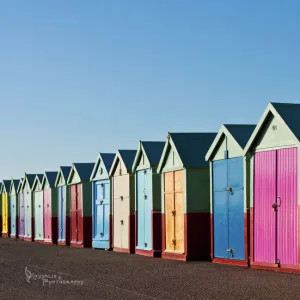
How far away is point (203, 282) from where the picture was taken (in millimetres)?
15703

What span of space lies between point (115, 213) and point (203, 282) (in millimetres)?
16349

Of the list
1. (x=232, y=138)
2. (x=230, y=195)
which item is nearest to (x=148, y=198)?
(x=230, y=195)

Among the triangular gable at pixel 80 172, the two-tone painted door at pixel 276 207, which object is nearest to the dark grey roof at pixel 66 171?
the triangular gable at pixel 80 172

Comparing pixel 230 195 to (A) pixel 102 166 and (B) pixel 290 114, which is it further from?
(A) pixel 102 166

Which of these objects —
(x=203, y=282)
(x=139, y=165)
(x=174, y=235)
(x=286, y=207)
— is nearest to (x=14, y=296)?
(x=203, y=282)

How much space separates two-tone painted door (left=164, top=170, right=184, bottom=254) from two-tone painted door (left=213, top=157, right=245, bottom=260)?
223 cm

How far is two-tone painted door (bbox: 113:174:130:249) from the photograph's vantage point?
30.3 m

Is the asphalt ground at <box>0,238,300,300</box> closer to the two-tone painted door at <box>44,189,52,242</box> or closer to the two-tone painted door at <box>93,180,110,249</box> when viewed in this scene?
the two-tone painted door at <box>93,180,110,249</box>

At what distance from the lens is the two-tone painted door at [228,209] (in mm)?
21031

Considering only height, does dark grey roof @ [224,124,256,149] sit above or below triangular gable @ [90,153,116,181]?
above

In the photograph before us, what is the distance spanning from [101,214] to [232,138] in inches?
533

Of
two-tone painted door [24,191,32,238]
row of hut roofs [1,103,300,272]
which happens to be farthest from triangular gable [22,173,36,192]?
row of hut roofs [1,103,300,272]

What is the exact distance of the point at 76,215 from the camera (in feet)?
123

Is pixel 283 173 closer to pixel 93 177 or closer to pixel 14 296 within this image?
pixel 14 296
